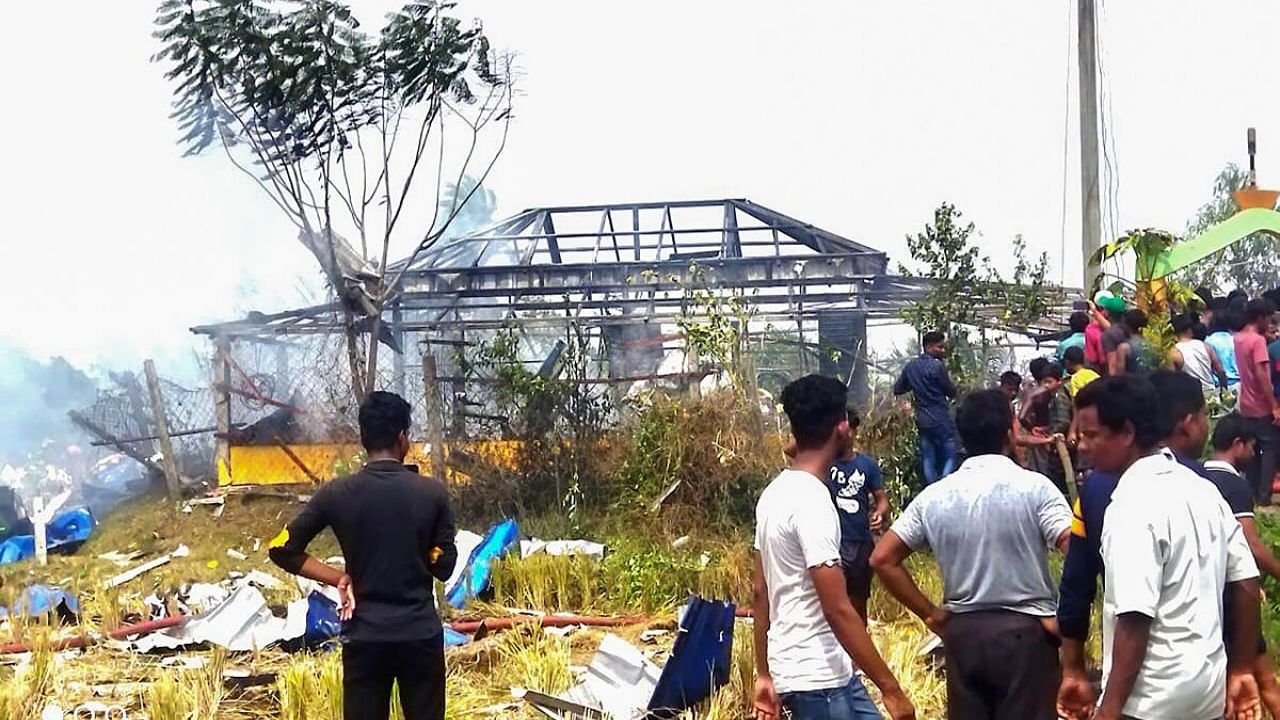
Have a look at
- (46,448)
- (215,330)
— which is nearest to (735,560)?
(215,330)

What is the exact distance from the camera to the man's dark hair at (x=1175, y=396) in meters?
4.18

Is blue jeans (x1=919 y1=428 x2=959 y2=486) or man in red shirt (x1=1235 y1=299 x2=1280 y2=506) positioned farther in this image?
blue jeans (x1=919 y1=428 x2=959 y2=486)

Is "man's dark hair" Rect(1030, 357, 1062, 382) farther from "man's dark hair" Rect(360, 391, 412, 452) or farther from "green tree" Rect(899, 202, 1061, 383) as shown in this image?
"man's dark hair" Rect(360, 391, 412, 452)

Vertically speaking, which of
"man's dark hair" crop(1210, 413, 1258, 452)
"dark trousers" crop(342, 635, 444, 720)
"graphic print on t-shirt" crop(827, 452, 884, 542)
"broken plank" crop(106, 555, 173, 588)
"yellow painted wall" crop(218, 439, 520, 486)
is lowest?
"broken plank" crop(106, 555, 173, 588)

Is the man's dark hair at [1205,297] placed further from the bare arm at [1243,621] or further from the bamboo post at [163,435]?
the bamboo post at [163,435]

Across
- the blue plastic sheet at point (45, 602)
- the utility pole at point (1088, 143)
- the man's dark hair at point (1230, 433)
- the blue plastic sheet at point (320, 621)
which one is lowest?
the blue plastic sheet at point (45, 602)

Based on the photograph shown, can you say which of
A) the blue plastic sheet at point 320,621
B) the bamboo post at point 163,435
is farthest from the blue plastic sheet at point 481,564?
the bamboo post at point 163,435

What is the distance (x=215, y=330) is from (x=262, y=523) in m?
2.23

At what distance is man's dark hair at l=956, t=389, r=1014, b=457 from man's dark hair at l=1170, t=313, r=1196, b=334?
19.5ft

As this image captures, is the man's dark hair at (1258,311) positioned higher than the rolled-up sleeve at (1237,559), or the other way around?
the man's dark hair at (1258,311)

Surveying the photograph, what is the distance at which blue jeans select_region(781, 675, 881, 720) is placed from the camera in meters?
3.77

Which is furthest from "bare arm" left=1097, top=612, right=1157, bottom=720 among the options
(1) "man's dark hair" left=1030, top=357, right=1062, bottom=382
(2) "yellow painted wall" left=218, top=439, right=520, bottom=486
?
(2) "yellow painted wall" left=218, top=439, right=520, bottom=486

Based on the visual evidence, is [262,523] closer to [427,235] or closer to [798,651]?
[427,235]

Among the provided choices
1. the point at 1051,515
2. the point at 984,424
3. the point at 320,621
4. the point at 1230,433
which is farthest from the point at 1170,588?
the point at 320,621
